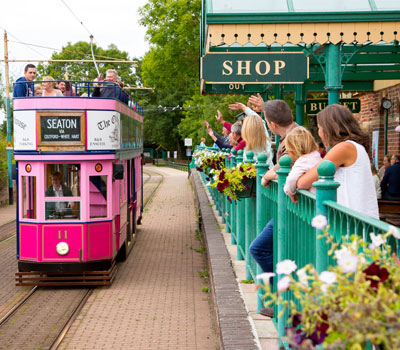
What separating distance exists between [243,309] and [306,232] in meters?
2.41

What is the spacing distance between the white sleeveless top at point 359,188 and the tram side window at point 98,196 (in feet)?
21.6

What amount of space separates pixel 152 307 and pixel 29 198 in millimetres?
2746

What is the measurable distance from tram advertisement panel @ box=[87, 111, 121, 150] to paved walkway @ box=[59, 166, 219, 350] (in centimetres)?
224

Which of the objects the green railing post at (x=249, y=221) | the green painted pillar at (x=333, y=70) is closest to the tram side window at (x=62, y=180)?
the green railing post at (x=249, y=221)

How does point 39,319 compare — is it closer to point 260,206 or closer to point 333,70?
point 260,206

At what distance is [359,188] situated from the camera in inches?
147

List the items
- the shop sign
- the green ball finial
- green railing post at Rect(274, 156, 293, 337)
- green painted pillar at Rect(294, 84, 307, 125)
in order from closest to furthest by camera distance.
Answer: the green ball finial < green railing post at Rect(274, 156, 293, 337) < green painted pillar at Rect(294, 84, 307, 125) < the shop sign

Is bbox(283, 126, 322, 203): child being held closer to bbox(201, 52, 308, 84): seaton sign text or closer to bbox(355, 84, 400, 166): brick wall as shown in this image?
bbox(201, 52, 308, 84): seaton sign text

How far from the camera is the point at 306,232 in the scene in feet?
12.0

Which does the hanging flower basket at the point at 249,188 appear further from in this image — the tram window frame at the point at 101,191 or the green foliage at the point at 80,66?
the green foliage at the point at 80,66

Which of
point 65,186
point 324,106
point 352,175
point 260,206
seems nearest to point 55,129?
point 65,186

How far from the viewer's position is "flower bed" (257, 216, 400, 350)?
5.95 feet

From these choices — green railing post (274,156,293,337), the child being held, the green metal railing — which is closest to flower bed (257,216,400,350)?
the green metal railing

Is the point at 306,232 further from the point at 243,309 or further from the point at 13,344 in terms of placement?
the point at 13,344
